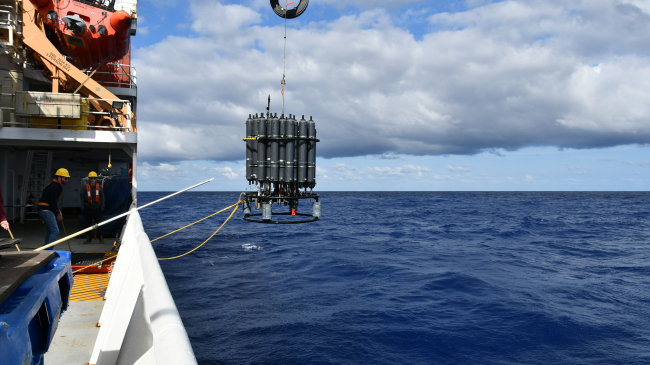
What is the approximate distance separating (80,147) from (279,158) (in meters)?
7.84

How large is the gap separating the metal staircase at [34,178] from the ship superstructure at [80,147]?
0.04 m

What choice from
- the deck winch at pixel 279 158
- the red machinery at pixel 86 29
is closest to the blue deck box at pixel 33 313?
the deck winch at pixel 279 158

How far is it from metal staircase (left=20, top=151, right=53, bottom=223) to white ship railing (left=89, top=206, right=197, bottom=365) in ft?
48.6

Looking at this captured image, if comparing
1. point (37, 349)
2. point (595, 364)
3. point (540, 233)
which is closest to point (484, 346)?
point (595, 364)

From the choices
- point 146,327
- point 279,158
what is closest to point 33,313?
point 146,327

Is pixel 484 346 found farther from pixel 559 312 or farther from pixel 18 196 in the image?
pixel 18 196

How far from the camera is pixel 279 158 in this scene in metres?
8.94

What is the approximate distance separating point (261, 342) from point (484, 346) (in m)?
4.26

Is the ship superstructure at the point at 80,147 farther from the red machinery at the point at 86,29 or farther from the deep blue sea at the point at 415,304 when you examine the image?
the deep blue sea at the point at 415,304

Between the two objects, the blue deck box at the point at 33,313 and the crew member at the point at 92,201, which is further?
the crew member at the point at 92,201

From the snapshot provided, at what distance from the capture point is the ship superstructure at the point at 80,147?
9.96 ft

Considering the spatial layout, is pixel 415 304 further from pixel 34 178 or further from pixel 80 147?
pixel 34 178

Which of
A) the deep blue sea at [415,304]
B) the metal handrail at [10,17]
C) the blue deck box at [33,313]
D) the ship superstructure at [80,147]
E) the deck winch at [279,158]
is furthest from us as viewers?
the metal handrail at [10,17]

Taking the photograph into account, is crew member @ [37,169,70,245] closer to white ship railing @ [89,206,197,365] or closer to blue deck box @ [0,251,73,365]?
white ship railing @ [89,206,197,365]
